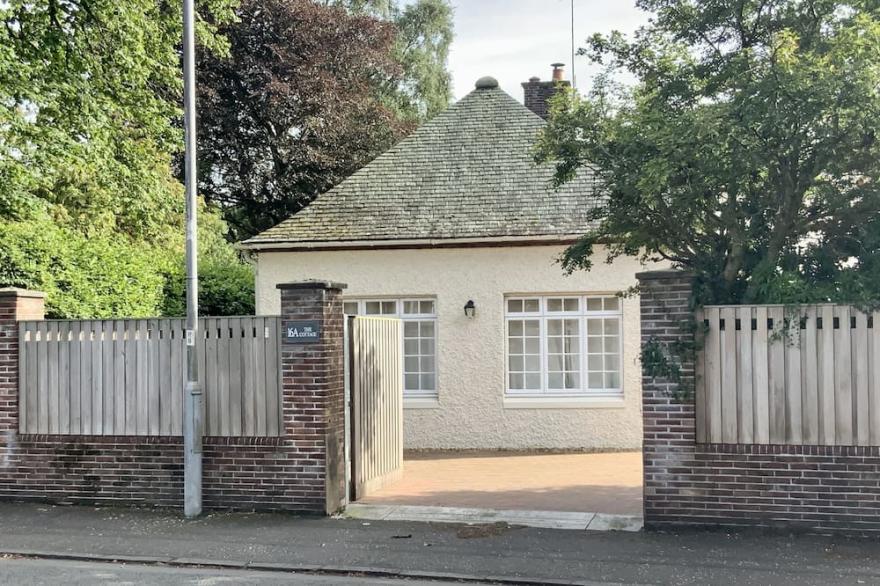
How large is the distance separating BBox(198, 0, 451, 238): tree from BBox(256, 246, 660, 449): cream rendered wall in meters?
13.2

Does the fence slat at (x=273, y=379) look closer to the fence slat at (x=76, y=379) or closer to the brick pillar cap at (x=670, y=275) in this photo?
the fence slat at (x=76, y=379)

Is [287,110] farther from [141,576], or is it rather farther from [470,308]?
[141,576]

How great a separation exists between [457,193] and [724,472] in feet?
28.4

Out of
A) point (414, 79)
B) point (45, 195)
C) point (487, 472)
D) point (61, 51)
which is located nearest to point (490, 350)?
point (487, 472)

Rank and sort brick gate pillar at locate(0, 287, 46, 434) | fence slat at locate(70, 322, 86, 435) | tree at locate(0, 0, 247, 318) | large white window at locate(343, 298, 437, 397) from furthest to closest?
large white window at locate(343, 298, 437, 397) < tree at locate(0, 0, 247, 318) < brick gate pillar at locate(0, 287, 46, 434) < fence slat at locate(70, 322, 86, 435)

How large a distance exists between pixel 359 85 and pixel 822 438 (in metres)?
23.6

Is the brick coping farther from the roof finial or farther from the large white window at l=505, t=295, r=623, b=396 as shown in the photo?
the roof finial

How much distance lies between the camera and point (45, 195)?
19391 millimetres

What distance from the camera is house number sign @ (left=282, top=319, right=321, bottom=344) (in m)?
9.48

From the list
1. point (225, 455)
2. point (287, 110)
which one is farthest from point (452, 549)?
point (287, 110)

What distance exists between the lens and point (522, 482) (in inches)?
466

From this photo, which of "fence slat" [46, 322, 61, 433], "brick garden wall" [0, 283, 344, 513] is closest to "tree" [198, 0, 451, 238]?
"fence slat" [46, 322, 61, 433]

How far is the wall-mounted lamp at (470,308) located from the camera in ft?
49.4

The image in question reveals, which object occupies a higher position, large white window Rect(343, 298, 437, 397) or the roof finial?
the roof finial
